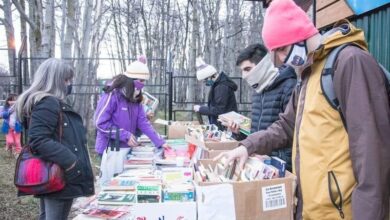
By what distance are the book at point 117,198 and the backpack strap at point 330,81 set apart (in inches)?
43.9

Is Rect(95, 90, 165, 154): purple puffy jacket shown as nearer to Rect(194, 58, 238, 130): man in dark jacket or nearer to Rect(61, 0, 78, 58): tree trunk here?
Rect(194, 58, 238, 130): man in dark jacket

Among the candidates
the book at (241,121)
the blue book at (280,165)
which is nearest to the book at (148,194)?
the blue book at (280,165)

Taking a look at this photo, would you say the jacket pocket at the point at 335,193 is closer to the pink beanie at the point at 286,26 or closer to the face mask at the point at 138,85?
the pink beanie at the point at 286,26

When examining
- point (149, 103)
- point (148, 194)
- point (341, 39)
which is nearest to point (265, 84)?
point (148, 194)

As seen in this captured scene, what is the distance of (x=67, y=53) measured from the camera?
9719 mm

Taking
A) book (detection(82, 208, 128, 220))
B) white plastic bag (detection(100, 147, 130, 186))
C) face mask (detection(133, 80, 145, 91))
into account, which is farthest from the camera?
face mask (detection(133, 80, 145, 91))

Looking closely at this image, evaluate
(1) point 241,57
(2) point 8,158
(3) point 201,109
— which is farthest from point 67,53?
(1) point 241,57

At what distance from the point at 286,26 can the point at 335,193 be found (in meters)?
0.67

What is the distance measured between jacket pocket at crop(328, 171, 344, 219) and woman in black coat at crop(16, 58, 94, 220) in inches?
74.4

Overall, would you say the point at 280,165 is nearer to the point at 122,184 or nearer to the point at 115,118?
the point at 122,184

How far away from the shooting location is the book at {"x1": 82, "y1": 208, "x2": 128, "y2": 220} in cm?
204

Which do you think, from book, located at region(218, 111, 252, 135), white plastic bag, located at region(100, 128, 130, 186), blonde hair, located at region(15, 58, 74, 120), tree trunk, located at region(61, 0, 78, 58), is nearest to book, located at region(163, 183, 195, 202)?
blonde hair, located at region(15, 58, 74, 120)

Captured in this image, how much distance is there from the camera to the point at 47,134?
2781mm

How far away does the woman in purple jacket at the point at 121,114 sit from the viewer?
154 inches
